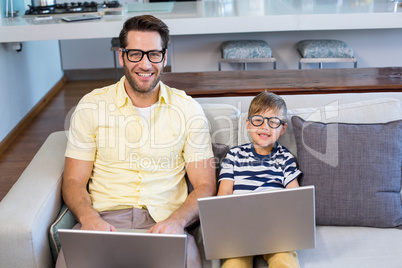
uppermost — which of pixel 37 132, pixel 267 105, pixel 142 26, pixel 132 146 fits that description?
pixel 142 26

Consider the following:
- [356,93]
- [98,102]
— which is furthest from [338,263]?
[98,102]

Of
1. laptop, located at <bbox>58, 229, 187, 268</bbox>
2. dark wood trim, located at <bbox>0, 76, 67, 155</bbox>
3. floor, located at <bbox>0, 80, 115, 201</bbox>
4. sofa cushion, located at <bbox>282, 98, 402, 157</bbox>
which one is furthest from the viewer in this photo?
dark wood trim, located at <bbox>0, 76, 67, 155</bbox>

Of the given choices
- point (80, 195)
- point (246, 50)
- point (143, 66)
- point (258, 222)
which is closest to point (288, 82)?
point (143, 66)

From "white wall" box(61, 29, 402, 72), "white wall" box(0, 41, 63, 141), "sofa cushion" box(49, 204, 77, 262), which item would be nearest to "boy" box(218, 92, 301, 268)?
"sofa cushion" box(49, 204, 77, 262)

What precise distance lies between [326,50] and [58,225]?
8.39 feet

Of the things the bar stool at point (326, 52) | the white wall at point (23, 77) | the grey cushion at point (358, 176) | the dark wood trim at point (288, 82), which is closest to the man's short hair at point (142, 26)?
the dark wood trim at point (288, 82)

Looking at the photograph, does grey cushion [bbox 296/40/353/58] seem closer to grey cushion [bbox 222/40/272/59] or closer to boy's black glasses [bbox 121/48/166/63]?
grey cushion [bbox 222/40/272/59]

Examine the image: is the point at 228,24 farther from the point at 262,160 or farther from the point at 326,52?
the point at 262,160

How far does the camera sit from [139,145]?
6.03 feet

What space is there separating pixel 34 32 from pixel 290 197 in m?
2.72

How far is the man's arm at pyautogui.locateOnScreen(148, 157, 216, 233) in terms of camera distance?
Result: 5.47 feet

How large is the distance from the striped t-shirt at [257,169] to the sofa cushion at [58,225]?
0.57 m

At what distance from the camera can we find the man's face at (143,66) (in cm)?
180

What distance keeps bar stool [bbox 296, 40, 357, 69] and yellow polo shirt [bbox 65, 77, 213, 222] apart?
79.1 inches
